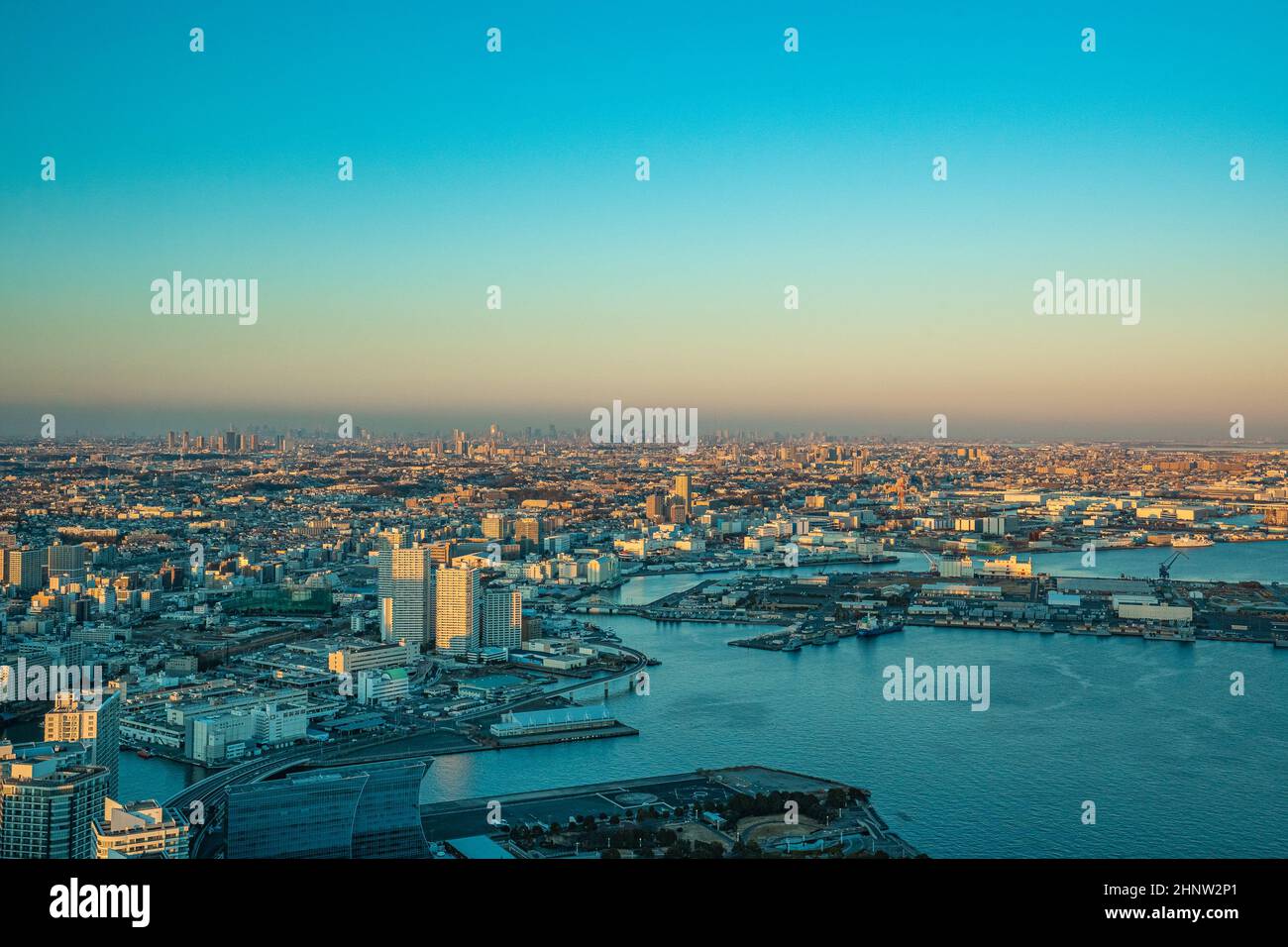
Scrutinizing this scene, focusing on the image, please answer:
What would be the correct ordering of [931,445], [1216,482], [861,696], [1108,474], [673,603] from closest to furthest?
[861,696] < [673,603] < [1216,482] < [1108,474] < [931,445]

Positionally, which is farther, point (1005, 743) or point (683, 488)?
point (683, 488)

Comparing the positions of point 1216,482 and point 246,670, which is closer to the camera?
point 246,670

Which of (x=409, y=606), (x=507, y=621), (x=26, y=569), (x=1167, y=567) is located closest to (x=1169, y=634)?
(x=1167, y=567)

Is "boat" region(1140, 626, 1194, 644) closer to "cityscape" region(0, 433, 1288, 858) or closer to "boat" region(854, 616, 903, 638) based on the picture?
"cityscape" region(0, 433, 1288, 858)

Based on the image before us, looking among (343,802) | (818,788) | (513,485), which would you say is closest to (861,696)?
(818,788)

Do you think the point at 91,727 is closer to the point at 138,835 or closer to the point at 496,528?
the point at 138,835

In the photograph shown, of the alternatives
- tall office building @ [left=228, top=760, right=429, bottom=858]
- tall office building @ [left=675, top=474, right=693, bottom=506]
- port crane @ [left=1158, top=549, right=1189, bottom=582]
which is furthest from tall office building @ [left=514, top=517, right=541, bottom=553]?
tall office building @ [left=228, top=760, right=429, bottom=858]
